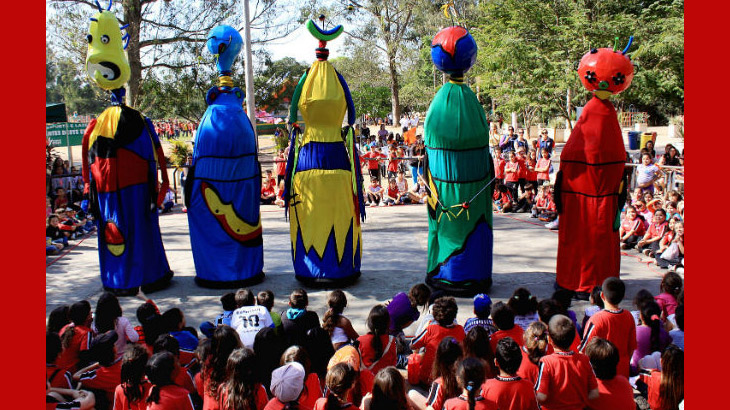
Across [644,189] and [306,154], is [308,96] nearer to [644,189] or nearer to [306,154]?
[306,154]

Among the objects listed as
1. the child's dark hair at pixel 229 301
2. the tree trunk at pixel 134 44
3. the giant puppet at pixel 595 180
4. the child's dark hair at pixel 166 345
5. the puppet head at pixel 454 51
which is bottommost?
the child's dark hair at pixel 166 345

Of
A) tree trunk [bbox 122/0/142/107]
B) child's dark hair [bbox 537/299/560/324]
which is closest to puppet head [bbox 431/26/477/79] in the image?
child's dark hair [bbox 537/299/560/324]

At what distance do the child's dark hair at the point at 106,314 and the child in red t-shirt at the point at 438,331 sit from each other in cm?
240

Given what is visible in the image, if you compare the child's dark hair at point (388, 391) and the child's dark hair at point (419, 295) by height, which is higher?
the child's dark hair at point (419, 295)

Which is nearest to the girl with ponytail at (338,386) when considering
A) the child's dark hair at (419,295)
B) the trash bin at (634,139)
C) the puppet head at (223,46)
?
the child's dark hair at (419,295)

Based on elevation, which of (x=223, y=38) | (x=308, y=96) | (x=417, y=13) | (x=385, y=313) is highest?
(x=417, y=13)

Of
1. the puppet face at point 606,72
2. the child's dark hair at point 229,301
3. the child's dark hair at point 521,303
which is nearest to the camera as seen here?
the child's dark hair at point 521,303

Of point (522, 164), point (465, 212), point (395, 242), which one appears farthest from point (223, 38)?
point (522, 164)

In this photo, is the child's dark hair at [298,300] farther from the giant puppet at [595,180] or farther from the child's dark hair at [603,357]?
the giant puppet at [595,180]

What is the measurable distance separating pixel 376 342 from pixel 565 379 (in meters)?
1.41

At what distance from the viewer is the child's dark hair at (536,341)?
3.87m

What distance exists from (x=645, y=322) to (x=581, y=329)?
0.58 meters

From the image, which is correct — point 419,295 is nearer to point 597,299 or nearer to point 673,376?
point 597,299

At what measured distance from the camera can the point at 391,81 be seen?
33781mm
